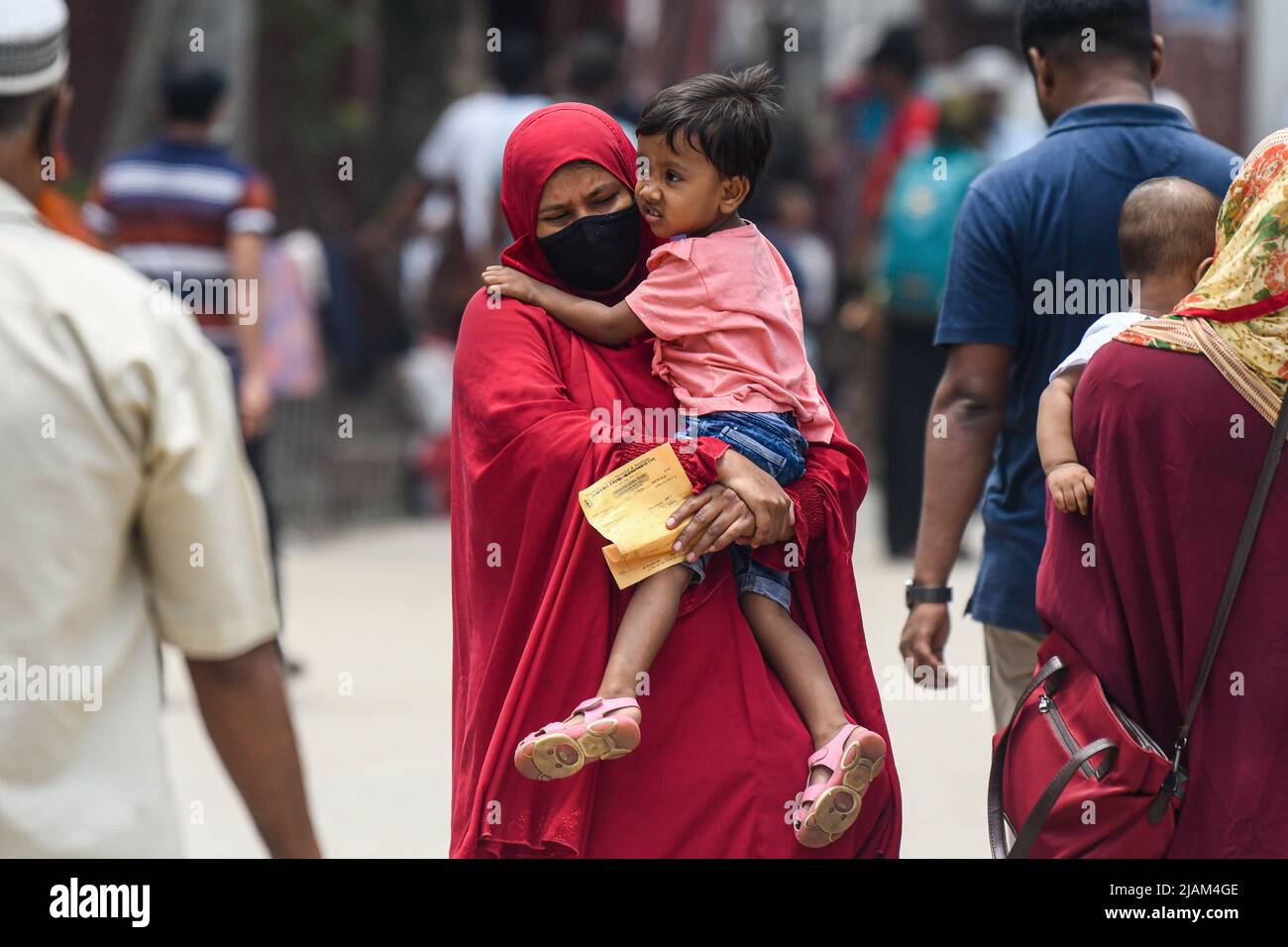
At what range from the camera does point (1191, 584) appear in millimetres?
3219

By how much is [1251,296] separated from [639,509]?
3.34ft

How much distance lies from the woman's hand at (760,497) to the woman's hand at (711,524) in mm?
15

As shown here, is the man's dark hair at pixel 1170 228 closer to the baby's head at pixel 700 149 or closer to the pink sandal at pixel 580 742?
the baby's head at pixel 700 149

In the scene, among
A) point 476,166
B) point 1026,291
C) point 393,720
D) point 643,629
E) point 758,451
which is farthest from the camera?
point 476,166

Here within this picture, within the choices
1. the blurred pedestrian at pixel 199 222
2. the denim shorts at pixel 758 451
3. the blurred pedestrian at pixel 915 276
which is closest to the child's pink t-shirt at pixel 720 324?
the denim shorts at pixel 758 451

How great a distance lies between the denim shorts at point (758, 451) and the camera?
3.41 metres

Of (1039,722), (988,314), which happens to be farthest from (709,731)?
(988,314)

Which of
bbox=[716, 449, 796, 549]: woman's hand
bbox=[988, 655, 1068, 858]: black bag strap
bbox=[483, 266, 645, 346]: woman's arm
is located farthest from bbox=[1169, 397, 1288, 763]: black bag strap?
bbox=[483, 266, 645, 346]: woman's arm

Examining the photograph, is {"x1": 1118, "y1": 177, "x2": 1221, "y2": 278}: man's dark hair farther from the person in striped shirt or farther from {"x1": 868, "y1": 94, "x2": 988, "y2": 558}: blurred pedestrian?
{"x1": 868, "y1": 94, "x2": 988, "y2": 558}: blurred pedestrian

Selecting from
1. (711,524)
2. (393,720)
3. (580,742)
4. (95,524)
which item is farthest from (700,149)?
(393,720)

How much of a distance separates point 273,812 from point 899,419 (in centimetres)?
722

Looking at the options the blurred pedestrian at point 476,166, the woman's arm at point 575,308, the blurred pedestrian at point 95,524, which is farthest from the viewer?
the blurred pedestrian at point 476,166

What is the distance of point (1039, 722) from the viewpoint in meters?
3.37

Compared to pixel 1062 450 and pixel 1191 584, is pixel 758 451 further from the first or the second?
pixel 1191 584
